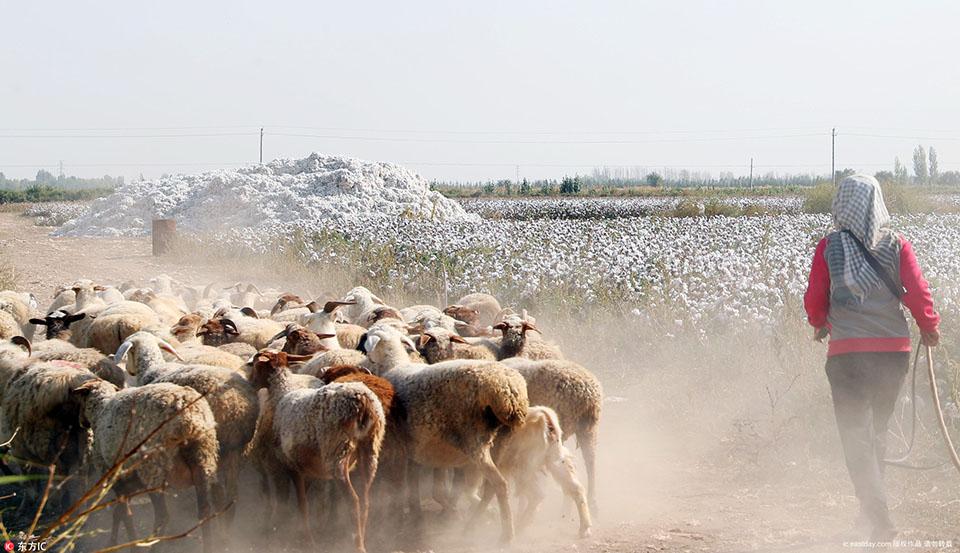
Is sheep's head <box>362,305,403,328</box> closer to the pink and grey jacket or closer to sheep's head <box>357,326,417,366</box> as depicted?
sheep's head <box>357,326,417,366</box>

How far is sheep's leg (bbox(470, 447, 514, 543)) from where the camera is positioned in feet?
21.4

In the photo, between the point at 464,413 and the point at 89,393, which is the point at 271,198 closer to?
the point at 89,393

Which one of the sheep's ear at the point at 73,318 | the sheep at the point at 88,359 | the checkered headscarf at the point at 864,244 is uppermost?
the checkered headscarf at the point at 864,244

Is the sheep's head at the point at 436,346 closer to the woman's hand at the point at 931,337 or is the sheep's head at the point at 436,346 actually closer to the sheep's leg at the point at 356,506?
the sheep's leg at the point at 356,506

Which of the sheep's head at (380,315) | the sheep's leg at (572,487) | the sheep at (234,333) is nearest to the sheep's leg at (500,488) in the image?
the sheep's leg at (572,487)

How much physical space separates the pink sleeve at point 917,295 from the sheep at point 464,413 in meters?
2.40

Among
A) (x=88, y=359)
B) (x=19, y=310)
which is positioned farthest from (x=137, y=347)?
(x=19, y=310)

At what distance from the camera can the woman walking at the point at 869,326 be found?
621cm

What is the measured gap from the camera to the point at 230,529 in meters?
6.70

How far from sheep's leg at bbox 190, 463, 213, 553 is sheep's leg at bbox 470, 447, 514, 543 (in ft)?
5.53

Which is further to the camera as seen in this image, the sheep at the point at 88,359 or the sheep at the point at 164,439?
the sheep at the point at 88,359

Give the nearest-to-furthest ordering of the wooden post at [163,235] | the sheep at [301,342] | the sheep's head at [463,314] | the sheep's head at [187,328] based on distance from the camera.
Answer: the sheep at [301,342] < the sheep's head at [187,328] < the sheep's head at [463,314] < the wooden post at [163,235]

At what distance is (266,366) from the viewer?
6.94m

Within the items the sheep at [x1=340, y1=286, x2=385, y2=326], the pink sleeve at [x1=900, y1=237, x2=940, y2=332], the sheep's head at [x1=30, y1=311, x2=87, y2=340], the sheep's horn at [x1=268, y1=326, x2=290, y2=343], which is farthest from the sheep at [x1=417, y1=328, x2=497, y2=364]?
the sheep's head at [x1=30, y1=311, x2=87, y2=340]
